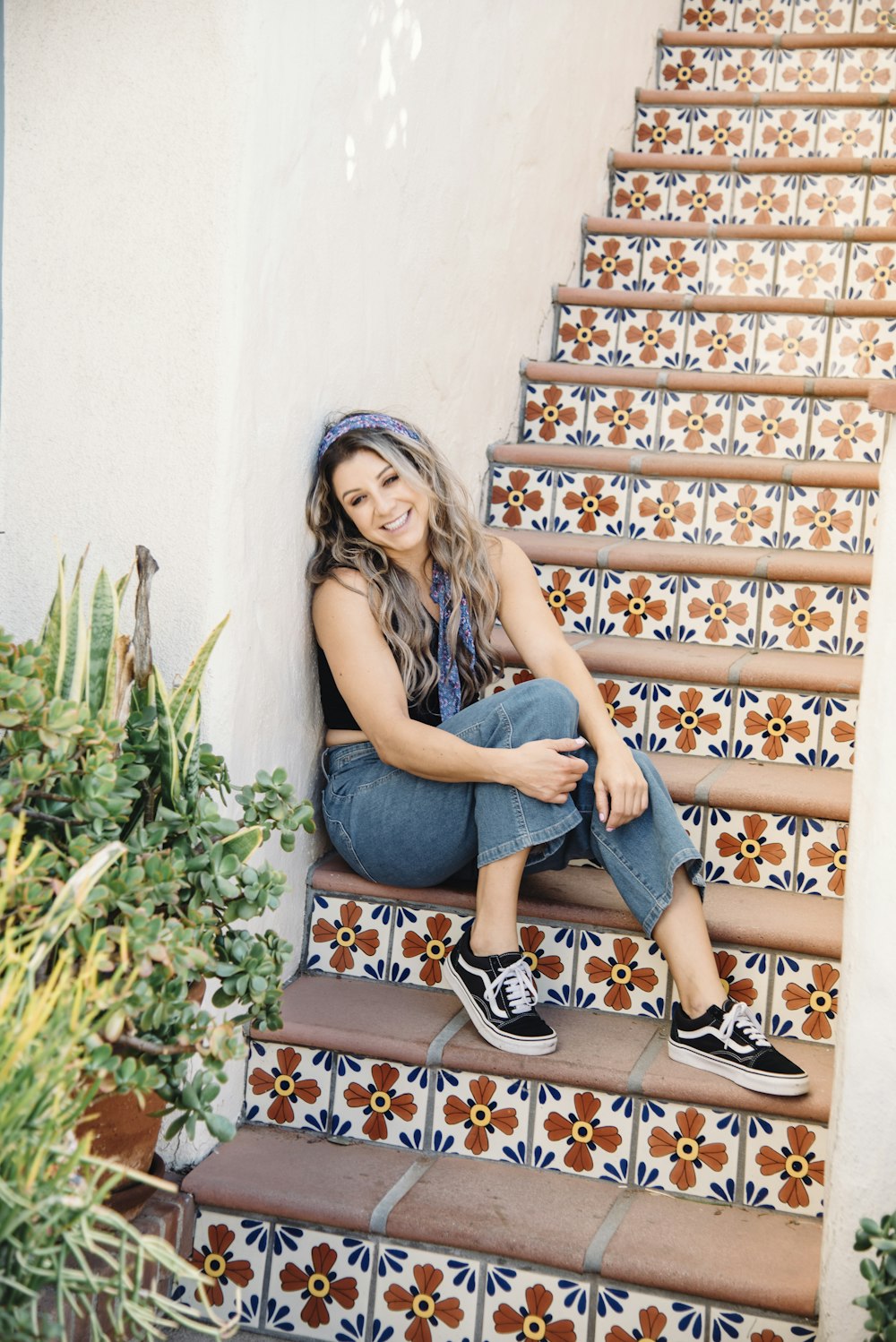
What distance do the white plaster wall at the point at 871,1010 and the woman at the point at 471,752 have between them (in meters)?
0.35

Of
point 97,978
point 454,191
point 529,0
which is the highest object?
point 529,0

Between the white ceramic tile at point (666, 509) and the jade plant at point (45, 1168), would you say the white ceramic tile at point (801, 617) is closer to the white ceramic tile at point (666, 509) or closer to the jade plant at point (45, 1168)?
the white ceramic tile at point (666, 509)

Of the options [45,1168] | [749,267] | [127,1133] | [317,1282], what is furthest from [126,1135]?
[749,267]

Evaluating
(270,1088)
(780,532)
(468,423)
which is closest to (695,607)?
(780,532)

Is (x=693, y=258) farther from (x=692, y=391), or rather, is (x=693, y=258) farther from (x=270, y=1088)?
(x=270, y=1088)

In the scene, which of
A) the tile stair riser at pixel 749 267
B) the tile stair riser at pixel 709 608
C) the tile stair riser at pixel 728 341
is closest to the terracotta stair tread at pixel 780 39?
the tile stair riser at pixel 749 267

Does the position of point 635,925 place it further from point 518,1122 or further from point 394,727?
point 394,727

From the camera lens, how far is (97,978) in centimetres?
159

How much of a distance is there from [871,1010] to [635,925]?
2.18 ft

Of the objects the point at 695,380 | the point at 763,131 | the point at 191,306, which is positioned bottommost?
the point at 191,306

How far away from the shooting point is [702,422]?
3455 millimetres

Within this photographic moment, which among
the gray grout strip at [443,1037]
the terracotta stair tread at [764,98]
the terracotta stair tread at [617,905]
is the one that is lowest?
the gray grout strip at [443,1037]

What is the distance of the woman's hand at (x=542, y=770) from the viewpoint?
7.20ft

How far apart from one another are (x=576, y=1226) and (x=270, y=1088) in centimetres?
59
